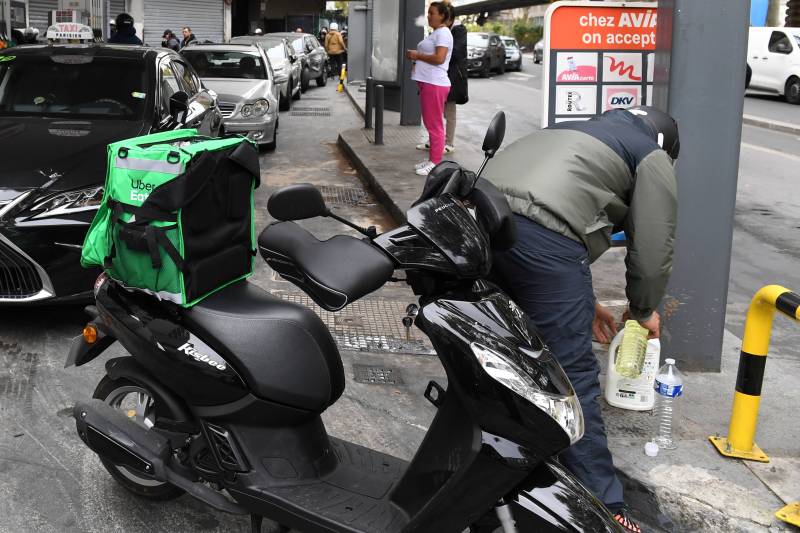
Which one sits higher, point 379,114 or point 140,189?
point 140,189

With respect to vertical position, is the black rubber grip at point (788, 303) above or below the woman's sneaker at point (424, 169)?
above

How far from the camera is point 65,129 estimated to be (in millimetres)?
6473

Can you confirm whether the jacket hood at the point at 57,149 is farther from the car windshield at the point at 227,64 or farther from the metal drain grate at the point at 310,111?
the metal drain grate at the point at 310,111

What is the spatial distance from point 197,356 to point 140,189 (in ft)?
2.10

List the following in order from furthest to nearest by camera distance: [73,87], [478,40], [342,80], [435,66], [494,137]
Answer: [478,40] → [342,80] → [435,66] → [73,87] → [494,137]

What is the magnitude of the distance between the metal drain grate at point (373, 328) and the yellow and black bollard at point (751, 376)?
1.90 m

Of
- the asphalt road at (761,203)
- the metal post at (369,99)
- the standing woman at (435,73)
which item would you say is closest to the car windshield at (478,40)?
the asphalt road at (761,203)

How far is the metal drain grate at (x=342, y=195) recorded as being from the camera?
1010cm

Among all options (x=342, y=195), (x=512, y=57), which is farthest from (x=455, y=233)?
(x=512, y=57)

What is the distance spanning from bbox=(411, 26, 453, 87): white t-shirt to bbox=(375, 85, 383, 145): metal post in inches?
87.7

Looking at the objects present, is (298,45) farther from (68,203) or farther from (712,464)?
(712,464)

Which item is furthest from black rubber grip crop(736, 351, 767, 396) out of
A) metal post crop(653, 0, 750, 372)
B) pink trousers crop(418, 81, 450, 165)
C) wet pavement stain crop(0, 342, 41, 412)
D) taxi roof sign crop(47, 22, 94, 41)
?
taxi roof sign crop(47, 22, 94, 41)

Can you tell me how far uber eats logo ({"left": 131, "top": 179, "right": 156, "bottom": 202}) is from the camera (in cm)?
326

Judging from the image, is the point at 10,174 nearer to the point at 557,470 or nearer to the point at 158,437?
the point at 158,437
